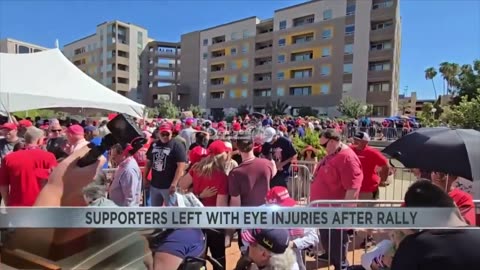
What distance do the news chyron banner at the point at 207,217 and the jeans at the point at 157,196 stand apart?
3.20m

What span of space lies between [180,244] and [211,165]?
1.65 meters

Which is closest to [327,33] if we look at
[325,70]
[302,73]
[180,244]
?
[325,70]

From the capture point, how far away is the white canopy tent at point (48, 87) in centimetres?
809

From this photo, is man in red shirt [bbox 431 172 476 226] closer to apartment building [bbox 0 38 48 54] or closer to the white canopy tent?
the white canopy tent

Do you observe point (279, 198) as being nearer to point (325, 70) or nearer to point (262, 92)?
point (325, 70)

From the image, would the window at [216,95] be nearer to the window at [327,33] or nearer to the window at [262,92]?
the window at [262,92]

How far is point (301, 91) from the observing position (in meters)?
53.8

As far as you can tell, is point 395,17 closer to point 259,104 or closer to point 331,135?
point 259,104

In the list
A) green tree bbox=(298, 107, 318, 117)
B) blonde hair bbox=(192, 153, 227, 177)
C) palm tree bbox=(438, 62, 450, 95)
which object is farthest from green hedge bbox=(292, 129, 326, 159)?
palm tree bbox=(438, 62, 450, 95)

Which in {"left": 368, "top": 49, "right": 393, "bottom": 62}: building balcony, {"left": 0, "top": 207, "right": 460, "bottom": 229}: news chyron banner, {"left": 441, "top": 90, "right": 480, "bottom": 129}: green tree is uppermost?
{"left": 368, "top": 49, "right": 393, "bottom": 62}: building balcony

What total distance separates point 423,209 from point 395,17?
48.6 metres

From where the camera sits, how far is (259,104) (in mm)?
58812

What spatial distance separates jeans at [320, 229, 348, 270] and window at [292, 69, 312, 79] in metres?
50.2

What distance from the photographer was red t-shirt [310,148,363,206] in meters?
4.22
